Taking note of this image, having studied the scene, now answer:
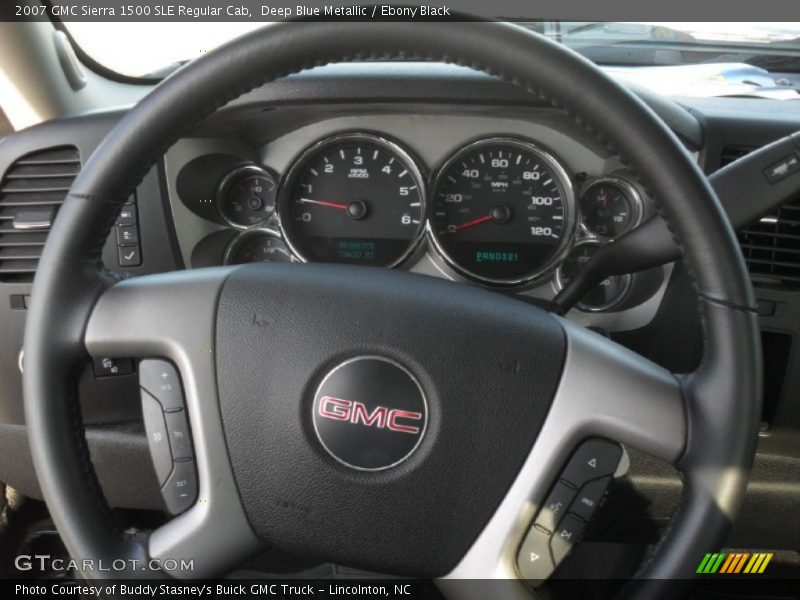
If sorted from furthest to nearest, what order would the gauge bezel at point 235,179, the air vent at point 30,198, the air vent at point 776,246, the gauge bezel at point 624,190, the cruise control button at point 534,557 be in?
the gauge bezel at point 235,179
the gauge bezel at point 624,190
the air vent at point 30,198
the air vent at point 776,246
the cruise control button at point 534,557

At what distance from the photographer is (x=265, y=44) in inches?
40.3

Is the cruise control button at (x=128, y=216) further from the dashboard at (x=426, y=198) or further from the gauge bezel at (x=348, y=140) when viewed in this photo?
the gauge bezel at (x=348, y=140)

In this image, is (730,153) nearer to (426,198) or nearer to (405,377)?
(426,198)

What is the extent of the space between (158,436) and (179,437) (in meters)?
0.03

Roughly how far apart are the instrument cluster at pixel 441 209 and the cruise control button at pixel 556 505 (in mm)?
928

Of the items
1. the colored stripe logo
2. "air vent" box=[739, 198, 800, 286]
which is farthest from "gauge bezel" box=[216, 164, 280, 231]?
the colored stripe logo

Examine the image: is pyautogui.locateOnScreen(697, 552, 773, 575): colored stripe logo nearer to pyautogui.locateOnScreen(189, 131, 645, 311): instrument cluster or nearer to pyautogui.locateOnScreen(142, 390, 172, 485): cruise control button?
pyautogui.locateOnScreen(189, 131, 645, 311): instrument cluster

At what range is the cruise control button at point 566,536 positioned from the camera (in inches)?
43.6

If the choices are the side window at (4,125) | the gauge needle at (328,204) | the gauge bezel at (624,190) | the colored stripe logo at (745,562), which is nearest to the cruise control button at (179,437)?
the gauge needle at (328,204)

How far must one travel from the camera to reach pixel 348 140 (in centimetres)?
206

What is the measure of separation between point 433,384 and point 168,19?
4.29 ft

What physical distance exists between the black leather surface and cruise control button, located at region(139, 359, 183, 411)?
0.24ft

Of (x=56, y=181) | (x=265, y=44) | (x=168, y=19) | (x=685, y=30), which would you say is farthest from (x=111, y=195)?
(x=685, y=30)

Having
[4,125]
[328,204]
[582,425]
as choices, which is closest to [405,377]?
[582,425]
